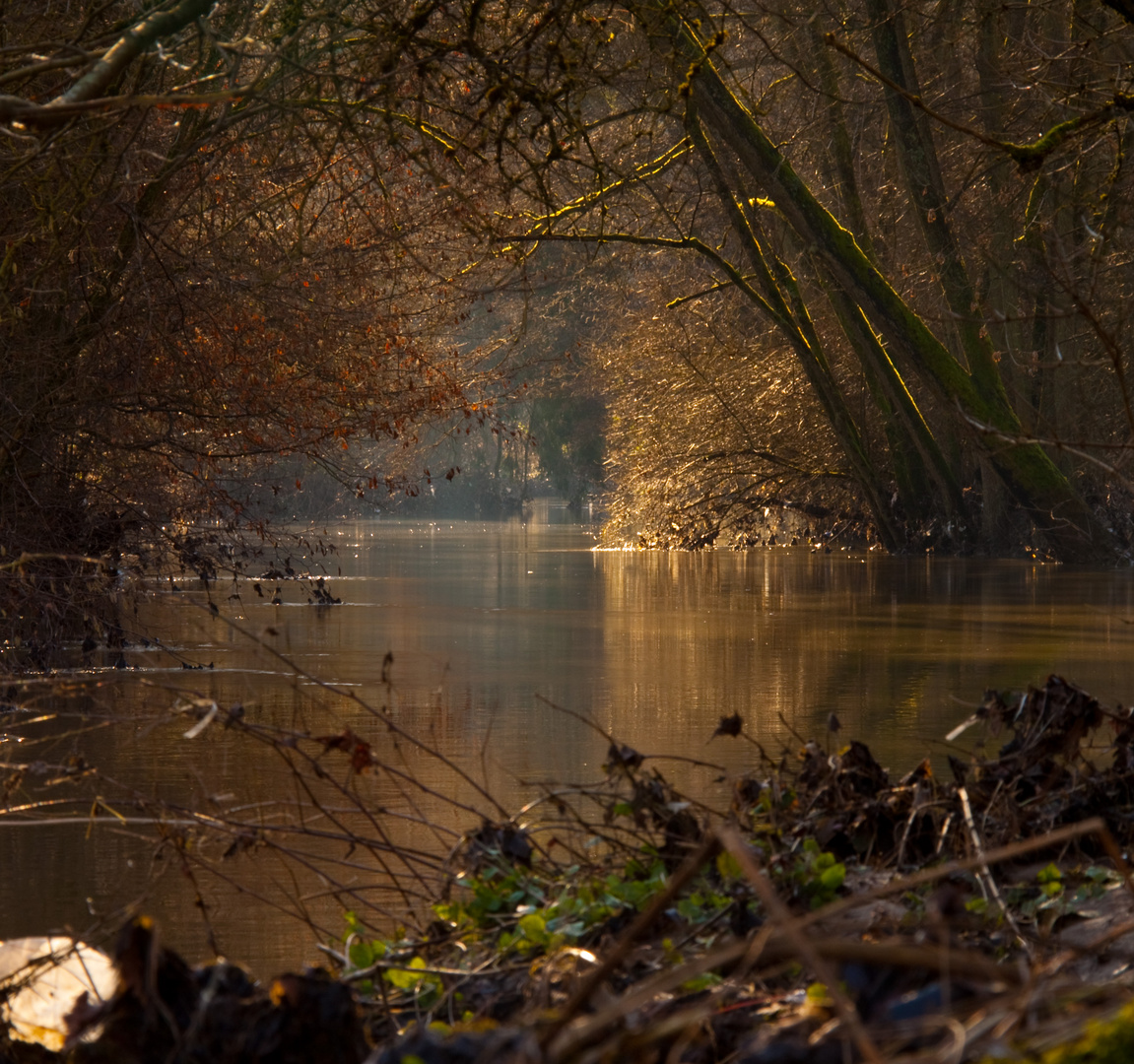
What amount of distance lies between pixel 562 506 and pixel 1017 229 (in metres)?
49.3

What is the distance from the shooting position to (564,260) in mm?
21625

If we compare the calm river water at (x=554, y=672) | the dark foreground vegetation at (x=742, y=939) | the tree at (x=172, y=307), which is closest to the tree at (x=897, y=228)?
the calm river water at (x=554, y=672)

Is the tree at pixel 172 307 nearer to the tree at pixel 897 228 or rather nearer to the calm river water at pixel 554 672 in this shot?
the calm river water at pixel 554 672

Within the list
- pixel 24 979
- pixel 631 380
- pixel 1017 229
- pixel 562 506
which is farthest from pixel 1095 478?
pixel 562 506

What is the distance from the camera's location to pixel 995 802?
4809 mm

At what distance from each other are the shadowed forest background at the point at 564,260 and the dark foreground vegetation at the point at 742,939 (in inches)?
44.3

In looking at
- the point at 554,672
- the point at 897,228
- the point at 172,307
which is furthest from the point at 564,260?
the point at 554,672

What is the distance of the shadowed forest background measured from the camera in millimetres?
8227

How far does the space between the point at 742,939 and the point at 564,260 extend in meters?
18.3

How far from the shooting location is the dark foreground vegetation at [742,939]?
218 cm

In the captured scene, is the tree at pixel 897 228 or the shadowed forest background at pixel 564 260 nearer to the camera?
the shadowed forest background at pixel 564 260

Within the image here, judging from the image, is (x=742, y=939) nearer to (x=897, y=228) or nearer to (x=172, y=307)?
(x=172, y=307)

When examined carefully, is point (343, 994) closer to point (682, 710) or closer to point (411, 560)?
point (682, 710)

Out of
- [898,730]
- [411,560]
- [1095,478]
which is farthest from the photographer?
[411,560]
